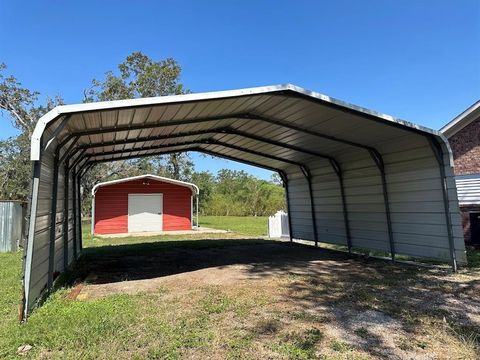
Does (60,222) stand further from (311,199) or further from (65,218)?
(311,199)

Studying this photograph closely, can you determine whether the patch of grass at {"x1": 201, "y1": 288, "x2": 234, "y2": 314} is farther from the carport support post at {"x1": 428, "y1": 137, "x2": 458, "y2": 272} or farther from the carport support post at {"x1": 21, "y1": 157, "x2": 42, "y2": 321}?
the carport support post at {"x1": 428, "y1": 137, "x2": 458, "y2": 272}

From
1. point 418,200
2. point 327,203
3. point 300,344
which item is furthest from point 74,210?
point 418,200

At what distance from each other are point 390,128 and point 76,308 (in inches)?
243

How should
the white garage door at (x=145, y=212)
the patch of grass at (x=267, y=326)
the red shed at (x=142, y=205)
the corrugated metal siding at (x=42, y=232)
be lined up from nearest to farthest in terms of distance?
the patch of grass at (x=267, y=326), the corrugated metal siding at (x=42, y=232), the red shed at (x=142, y=205), the white garage door at (x=145, y=212)

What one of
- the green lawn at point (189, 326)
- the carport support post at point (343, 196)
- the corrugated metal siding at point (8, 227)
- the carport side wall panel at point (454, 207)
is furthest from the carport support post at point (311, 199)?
the corrugated metal siding at point (8, 227)

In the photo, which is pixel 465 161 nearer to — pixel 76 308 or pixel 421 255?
pixel 421 255

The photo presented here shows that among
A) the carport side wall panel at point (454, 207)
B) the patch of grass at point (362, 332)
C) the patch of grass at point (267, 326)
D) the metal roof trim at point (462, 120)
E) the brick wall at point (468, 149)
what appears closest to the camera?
the patch of grass at point (362, 332)

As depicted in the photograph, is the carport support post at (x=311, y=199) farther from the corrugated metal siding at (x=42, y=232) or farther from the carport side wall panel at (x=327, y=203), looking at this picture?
the corrugated metal siding at (x=42, y=232)

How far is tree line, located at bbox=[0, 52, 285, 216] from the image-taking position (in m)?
25.1

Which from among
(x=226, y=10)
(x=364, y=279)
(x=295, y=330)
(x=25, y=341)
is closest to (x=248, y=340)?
(x=295, y=330)

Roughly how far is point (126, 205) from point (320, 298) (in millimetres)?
15463

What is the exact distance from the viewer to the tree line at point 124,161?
25.1 meters

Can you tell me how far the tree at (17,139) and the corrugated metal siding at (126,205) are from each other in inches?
166

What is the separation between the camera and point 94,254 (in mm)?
10625
